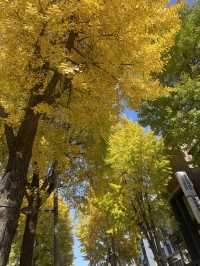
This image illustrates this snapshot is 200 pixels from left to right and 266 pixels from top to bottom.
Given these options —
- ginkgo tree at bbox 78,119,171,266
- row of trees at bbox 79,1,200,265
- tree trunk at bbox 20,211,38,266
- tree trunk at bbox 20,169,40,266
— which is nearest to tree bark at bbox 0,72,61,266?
tree trunk at bbox 20,169,40,266

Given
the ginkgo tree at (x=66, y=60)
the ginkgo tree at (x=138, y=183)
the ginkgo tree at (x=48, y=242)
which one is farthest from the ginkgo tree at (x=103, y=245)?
the ginkgo tree at (x=66, y=60)

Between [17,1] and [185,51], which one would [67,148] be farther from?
[185,51]

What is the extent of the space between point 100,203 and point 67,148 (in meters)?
9.43

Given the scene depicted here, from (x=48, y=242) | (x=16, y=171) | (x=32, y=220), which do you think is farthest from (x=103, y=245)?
(x=16, y=171)

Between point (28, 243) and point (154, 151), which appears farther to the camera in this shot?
point (154, 151)

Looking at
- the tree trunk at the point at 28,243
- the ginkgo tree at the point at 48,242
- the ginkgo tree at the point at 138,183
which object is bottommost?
the tree trunk at the point at 28,243

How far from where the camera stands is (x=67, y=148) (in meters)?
7.93

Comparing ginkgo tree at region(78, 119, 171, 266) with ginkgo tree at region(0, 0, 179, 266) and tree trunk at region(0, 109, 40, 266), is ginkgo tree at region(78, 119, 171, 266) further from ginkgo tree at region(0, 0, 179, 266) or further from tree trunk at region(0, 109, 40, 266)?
tree trunk at region(0, 109, 40, 266)

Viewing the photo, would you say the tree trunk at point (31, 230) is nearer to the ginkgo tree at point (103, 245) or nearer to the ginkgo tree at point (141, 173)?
Answer: the ginkgo tree at point (141, 173)

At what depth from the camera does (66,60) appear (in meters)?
5.97

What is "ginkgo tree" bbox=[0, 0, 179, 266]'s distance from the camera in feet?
17.7

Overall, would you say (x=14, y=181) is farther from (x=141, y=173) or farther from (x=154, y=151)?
(x=154, y=151)

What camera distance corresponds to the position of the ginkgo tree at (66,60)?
17.7 ft

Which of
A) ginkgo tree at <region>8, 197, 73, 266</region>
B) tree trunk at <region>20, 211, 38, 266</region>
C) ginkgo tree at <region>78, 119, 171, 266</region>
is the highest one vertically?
ginkgo tree at <region>8, 197, 73, 266</region>
